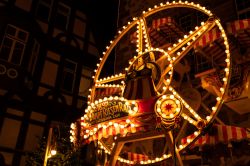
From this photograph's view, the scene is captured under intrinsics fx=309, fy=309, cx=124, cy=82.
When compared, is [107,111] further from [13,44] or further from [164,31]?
[13,44]

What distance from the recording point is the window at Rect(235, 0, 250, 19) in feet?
34.2

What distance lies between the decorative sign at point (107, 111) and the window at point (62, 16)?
1217cm

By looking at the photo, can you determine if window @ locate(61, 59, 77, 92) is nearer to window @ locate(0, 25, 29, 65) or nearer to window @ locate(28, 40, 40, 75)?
window @ locate(28, 40, 40, 75)

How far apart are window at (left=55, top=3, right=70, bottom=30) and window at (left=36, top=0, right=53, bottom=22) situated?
25.6 inches

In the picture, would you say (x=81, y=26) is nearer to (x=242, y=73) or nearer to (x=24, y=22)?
(x=24, y=22)

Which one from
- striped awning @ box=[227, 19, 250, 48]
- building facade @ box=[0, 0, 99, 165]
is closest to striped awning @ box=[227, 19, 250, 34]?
striped awning @ box=[227, 19, 250, 48]

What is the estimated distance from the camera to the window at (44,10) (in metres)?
18.1

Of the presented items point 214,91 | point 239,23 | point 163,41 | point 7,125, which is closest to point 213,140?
point 214,91

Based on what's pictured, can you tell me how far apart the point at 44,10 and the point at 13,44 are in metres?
3.31

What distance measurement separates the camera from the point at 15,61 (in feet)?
53.4

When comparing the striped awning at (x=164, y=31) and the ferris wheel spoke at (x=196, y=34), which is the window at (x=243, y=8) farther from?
the ferris wheel spoke at (x=196, y=34)

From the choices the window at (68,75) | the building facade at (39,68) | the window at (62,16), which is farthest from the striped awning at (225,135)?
the window at (62,16)

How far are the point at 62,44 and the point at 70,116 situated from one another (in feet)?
14.4

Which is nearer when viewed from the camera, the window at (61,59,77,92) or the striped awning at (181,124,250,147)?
the striped awning at (181,124,250,147)
